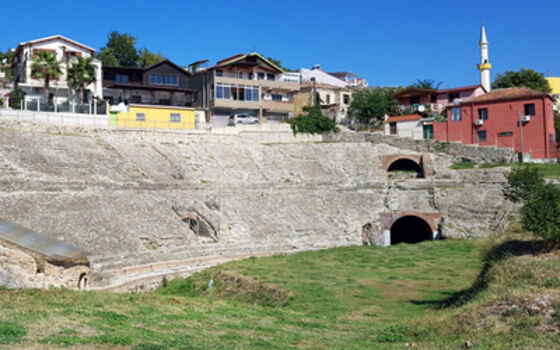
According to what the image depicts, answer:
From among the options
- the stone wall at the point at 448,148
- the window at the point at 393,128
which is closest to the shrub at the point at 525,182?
the stone wall at the point at 448,148

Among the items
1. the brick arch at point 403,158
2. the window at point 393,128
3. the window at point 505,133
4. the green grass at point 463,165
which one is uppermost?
the window at point 393,128

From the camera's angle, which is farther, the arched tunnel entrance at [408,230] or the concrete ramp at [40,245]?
the arched tunnel entrance at [408,230]

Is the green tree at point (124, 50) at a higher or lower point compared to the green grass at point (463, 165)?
higher

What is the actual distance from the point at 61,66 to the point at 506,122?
43.7 m

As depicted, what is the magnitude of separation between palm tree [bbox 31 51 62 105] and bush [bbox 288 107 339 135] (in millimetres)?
23429

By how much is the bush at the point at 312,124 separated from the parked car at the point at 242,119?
389 cm

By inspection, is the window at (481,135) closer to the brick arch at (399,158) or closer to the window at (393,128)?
the brick arch at (399,158)

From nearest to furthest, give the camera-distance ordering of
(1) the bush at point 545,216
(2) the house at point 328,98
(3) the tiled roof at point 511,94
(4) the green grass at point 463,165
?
1. (1) the bush at point 545,216
2. (4) the green grass at point 463,165
3. (3) the tiled roof at point 511,94
4. (2) the house at point 328,98

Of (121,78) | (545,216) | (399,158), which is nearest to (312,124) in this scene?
(399,158)

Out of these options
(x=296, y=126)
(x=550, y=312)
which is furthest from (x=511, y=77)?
(x=550, y=312)

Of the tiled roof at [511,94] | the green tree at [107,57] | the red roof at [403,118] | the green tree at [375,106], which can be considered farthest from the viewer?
the green tree at [107,57]

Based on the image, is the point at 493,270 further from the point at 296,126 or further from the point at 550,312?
the point at 296,126

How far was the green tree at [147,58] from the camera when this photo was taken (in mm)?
88625

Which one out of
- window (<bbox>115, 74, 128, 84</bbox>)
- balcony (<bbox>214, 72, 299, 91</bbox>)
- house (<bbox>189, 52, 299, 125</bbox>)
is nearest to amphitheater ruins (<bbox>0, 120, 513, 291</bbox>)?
house (<bbox>189, 52, 299, 125</bbox>)
